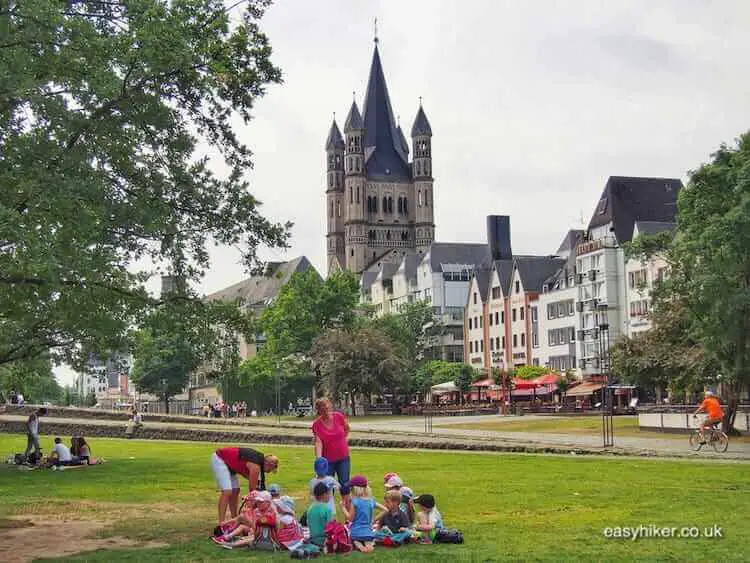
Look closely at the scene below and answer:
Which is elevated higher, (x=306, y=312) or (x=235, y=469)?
(x=306, y=312)

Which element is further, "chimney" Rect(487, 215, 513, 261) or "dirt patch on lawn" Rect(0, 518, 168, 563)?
"chimney" Rect(487, 215, 513, 261)

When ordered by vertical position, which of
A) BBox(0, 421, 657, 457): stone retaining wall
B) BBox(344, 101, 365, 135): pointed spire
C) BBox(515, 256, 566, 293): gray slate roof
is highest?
BBox(344, 101, 365, 135): pointed spire

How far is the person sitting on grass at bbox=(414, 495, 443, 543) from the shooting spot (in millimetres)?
14484

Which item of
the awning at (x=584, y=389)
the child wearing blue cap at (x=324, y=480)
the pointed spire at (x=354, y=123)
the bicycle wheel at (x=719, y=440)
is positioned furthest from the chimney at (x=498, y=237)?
the child wearing blue cap at (x=324, y=480)

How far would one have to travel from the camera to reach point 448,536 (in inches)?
559

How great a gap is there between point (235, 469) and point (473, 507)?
4526mm

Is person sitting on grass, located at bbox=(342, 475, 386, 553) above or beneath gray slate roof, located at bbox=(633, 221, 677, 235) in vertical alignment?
beneath

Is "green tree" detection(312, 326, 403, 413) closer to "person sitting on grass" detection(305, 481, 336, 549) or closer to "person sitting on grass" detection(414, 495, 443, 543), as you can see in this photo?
"person sitting on grass" detection(414, 495, 443, 543)

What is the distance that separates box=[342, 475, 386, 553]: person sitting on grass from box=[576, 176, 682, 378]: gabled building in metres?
83.6

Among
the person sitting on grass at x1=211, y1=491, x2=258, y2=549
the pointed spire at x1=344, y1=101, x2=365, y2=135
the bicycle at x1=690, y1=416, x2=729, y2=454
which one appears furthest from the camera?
the pointed spire at x1=344, y1=101, x2=365, y2=135

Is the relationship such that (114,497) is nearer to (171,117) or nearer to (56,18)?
(171,117)

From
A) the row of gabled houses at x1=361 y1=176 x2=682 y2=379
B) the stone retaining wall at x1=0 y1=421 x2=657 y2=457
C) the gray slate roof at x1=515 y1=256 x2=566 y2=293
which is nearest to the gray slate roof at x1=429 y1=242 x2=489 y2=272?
the row of gabled houses at x1=361 y1=176 x2=682 y2=379

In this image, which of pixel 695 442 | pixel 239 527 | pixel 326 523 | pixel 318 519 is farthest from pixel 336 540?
pixel 695 442

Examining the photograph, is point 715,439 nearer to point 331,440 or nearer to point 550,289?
point 331,440
